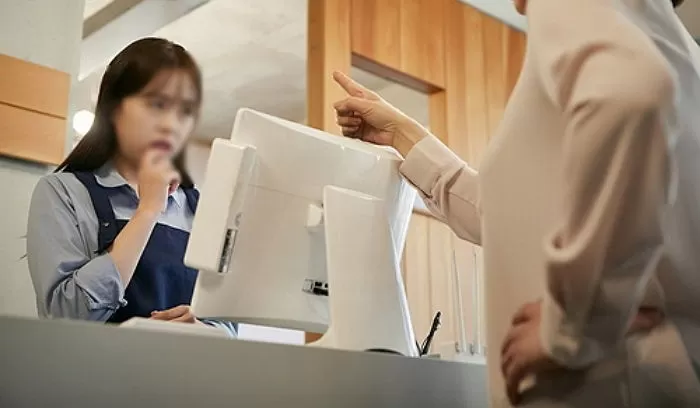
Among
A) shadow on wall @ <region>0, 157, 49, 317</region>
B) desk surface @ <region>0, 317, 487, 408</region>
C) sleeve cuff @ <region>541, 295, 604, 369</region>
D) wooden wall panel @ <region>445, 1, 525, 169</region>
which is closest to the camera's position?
desk surface @ <region>0, 317, 487, 408</region>

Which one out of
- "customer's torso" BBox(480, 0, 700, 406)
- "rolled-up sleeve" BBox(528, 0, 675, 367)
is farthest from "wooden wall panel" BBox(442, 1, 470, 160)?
"rolled-up sleeve" BBox(528, 0, 675, 367)

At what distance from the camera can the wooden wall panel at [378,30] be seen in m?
2.67

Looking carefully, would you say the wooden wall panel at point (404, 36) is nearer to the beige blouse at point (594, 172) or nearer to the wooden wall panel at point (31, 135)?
the wooden wall panel at point (31, 135)

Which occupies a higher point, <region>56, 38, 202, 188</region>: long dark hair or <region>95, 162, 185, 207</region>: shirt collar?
<region>56, 38, 202, 188</region>: long dark hair

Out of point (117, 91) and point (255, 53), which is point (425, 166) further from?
point (255, 53)

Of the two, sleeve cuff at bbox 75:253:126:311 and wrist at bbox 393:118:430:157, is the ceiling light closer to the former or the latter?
sleeve cuff at bbox 75:253:126:311

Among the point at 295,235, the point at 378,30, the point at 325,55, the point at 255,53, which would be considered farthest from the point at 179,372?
the point at 255,53

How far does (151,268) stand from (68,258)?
166 millimetres

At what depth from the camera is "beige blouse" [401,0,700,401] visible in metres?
0.66

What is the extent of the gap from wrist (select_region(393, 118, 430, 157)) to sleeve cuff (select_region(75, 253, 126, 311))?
50 cm

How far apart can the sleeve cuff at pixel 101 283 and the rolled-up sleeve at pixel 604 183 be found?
758mm

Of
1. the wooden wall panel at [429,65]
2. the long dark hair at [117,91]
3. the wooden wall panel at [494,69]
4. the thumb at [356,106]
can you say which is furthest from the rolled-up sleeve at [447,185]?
the wooden wall panel at [494,69]

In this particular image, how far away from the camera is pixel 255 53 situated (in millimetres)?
3637

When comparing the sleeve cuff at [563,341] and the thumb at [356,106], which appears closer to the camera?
the sleeve cuff at [563,341]
